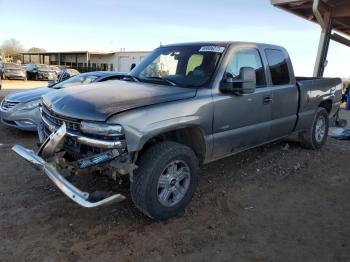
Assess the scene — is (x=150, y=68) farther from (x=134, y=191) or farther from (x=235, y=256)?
(x=235, y=256)

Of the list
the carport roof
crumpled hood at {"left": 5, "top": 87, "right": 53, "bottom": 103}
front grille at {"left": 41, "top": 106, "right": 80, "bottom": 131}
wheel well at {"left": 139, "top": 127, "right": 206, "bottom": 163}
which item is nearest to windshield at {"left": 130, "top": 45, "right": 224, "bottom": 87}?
wheel well at {"left": 139, "top": 127, "right": 206, "bottom": 163}

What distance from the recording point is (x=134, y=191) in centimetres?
363

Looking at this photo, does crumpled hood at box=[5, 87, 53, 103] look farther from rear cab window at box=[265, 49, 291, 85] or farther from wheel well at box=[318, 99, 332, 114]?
wheel well at box=[318, 99, 332, 114]

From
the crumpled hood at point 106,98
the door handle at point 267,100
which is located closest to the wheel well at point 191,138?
the crumpled hood at point 106,98

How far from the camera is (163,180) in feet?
12.5

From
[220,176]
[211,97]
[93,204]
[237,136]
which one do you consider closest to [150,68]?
[211,97]

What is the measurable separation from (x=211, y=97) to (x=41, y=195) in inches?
95.4

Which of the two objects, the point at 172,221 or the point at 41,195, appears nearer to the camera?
the point at 172,221

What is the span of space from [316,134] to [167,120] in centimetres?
439

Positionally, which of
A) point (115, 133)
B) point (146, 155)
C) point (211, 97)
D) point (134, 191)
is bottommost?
point (134, 191)

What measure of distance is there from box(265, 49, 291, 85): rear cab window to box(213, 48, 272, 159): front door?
0.89 ft

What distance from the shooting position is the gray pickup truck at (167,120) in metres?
3.48

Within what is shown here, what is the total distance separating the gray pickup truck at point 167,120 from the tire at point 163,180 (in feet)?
0.03

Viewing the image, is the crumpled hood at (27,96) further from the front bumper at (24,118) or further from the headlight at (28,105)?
the front bumper at (24,118)
